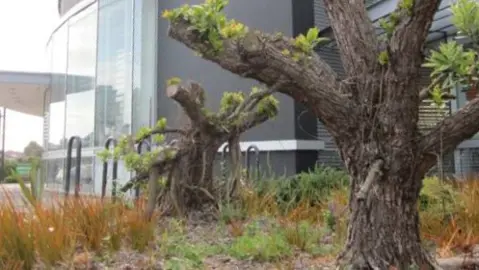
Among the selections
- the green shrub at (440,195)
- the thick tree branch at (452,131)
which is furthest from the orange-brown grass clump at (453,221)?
the thick tree branch at (452,131)

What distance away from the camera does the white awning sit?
1546 centimetres

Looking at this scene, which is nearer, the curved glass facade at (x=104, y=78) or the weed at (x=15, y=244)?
the weed at (x=15, y=244)

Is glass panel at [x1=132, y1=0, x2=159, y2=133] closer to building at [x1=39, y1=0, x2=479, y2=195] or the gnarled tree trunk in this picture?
building at [x1=39, y1=0, x2=479, y2=195]

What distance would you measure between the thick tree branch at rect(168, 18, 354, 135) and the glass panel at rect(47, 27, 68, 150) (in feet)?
33.2

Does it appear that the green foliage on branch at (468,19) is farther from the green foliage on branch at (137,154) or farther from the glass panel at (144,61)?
the glass panel at (144,61)

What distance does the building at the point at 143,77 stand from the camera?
9000 mm

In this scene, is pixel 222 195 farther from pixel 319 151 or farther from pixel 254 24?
pixel 254 24

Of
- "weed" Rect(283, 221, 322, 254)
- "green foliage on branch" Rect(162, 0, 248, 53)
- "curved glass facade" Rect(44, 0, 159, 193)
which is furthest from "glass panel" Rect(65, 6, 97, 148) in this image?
"green foliage on branch" Rect(162, 0, 248, 53)

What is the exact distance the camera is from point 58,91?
43.7 feet

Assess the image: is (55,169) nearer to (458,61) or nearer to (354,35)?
(354,35)

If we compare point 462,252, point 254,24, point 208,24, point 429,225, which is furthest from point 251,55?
point 254,24

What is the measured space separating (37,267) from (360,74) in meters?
2.22

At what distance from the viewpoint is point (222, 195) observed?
5.33m

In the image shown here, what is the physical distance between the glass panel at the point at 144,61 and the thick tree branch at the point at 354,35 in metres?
8.02
